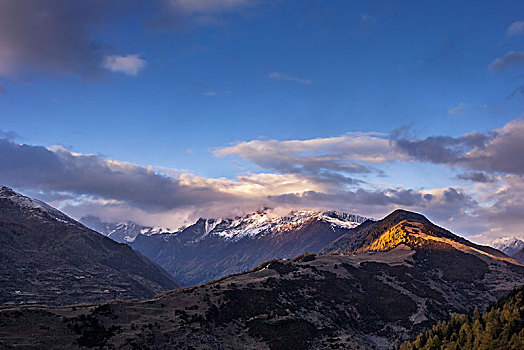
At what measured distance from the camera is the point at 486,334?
13538 centimetres

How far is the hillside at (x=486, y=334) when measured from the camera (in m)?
128

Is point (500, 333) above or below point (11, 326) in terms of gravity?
above

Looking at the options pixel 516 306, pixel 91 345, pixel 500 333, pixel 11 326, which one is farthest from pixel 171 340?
pixel 516 306

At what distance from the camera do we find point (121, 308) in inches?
6560

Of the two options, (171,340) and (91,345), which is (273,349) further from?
(91,345)

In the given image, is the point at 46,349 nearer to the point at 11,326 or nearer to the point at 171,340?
the point at 11,326

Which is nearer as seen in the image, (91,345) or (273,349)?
(91,345)

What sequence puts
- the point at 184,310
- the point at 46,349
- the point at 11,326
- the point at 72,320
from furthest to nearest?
the point at 184,310, the point at 72,320, the point at 11,326, the point at 46,349

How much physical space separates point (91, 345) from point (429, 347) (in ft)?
395

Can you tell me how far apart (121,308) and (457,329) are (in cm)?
14164

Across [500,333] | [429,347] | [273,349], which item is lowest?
[273,349]

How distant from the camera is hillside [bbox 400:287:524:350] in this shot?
127562 mm

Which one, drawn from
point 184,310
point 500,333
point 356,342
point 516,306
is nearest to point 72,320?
point 184,310

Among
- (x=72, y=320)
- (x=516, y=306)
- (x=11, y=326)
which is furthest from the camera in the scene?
(x=516, y=306)
